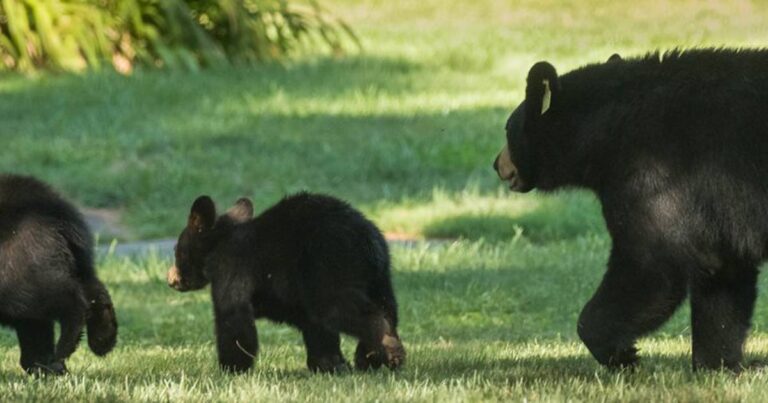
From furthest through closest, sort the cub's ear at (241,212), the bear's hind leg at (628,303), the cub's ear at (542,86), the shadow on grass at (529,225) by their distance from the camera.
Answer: the shadow on grass at (529,225)
the cub's ear at (241,212)
the cub's ear at (542,86)
the bear's hind leg at (628,303)

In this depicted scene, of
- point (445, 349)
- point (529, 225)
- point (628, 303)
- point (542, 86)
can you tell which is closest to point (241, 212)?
point (445, 349)

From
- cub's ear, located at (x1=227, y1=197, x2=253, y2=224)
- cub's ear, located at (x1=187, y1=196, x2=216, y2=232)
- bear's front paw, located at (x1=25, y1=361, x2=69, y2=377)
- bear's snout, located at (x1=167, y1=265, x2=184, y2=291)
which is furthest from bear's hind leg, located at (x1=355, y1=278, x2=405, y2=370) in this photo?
bear's front paw, located at (x1=25, y1=361, x2=69, y2=377)

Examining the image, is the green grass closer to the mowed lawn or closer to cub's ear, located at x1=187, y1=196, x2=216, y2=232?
the mowed lawn

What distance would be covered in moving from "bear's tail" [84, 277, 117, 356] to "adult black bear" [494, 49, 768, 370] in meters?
2.50

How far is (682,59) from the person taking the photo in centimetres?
820

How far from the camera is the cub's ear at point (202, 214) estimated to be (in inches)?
355

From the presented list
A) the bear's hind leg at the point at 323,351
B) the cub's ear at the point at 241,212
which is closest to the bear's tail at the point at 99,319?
the cub's ear at the point at 241,212

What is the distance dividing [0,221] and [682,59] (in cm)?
337

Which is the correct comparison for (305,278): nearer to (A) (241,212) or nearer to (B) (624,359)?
(A) (241,212)

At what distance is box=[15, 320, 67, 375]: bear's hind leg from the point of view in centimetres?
896

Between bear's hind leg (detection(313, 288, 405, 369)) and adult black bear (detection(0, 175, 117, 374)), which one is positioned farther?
adult black bear (detection(0, 175, 117, 374))

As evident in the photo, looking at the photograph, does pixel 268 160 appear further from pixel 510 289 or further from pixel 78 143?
pixel 510 289

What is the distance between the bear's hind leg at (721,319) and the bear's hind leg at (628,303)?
45 centimetres

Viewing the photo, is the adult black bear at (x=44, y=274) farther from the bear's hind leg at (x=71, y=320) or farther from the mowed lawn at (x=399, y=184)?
the mowed lawn at (x=399, y=184)
